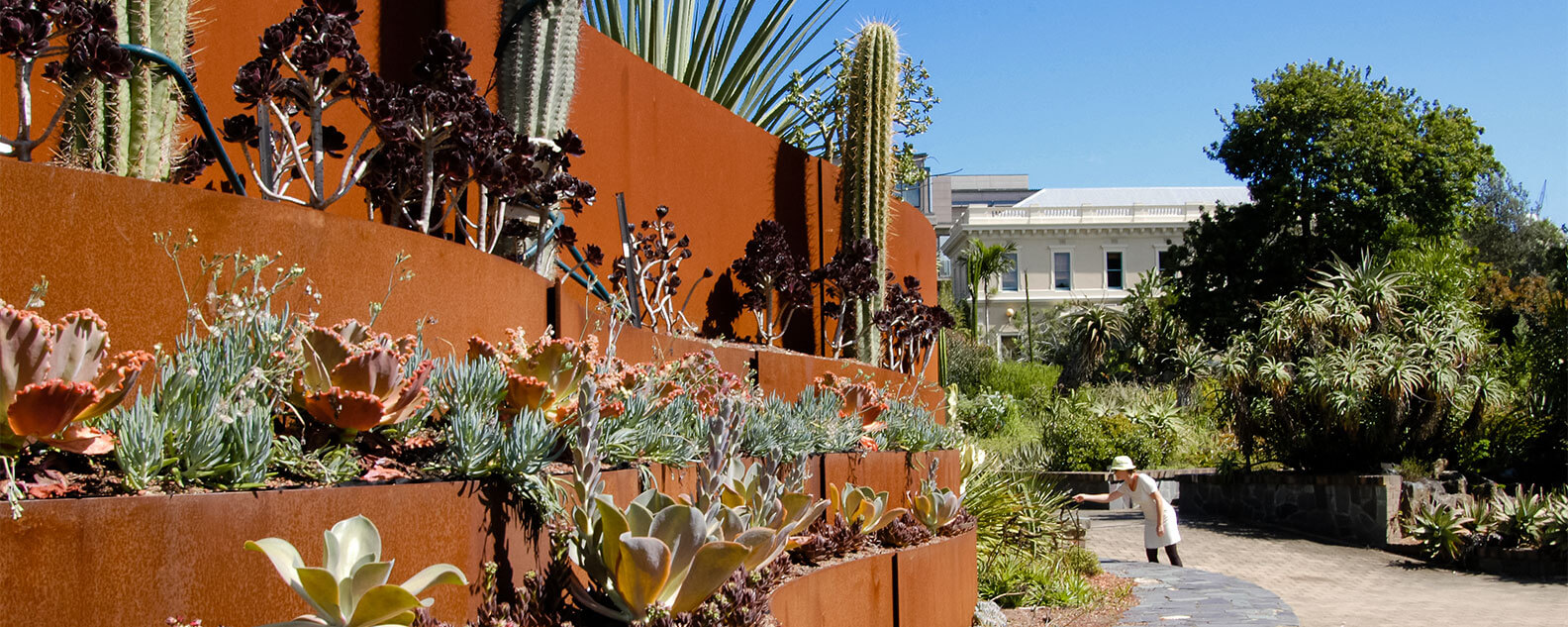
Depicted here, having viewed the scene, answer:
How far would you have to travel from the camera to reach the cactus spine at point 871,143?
11352 millimetres

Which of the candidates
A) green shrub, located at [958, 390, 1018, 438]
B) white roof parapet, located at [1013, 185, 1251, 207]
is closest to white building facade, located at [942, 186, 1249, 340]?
white roof parapet, located at [1013, 185, 1251, 207]

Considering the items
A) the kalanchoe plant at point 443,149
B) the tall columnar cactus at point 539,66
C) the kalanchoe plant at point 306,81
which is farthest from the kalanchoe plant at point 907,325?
the kalanchoe plant at point 306,81

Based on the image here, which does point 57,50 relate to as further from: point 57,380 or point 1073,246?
point 1073,246

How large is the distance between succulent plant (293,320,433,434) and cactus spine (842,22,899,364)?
8439 millimetres

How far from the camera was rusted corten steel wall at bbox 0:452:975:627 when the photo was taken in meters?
2.02

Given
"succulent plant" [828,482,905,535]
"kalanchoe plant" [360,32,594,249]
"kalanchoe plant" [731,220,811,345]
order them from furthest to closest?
"kalanchoe plant" [731,220,811,345]
"succulent plant" [828,482,905,535]
"kalanchoe plant" [360,32,594,249]

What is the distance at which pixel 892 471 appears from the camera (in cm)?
600

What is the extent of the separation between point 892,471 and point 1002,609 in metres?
1.87

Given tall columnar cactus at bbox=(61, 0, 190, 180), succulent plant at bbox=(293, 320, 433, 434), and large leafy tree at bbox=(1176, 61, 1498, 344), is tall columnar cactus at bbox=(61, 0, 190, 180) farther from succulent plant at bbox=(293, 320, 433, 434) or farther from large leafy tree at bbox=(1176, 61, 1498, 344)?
large leafy tree at bbox=(1176, 61, 1498, 344)

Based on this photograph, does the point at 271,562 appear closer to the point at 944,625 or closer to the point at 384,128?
the point at 384,128

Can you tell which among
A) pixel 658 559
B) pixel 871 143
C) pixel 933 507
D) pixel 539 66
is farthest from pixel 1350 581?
pixel 658 559

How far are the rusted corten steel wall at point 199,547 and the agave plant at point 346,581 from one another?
10 centimetres

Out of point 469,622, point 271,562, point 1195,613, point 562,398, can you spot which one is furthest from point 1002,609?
point 271,562

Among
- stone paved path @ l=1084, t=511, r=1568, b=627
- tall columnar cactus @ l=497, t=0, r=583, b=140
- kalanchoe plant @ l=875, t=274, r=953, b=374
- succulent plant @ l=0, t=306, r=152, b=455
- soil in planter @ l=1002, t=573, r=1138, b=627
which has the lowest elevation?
stone paved path @ l=1084, t=511, r=1568, b=627
